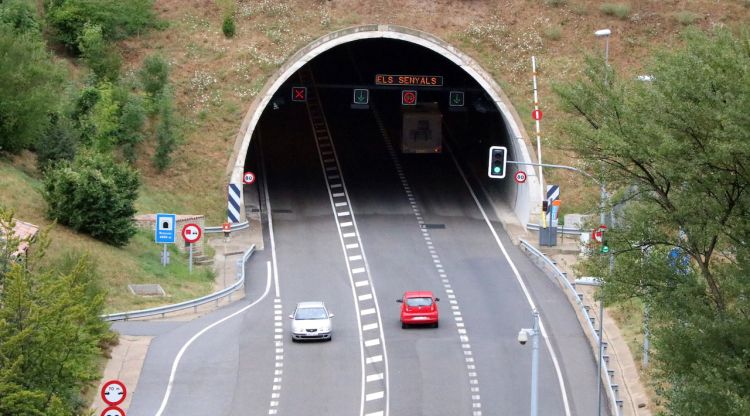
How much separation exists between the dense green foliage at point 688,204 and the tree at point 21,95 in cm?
2537

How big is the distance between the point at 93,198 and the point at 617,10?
32.1m

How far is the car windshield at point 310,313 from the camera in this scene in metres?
43.6

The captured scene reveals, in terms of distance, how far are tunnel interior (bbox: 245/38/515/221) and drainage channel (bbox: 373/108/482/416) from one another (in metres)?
0.82

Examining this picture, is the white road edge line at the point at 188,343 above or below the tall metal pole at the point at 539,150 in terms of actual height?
below

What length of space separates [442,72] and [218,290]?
29921mm

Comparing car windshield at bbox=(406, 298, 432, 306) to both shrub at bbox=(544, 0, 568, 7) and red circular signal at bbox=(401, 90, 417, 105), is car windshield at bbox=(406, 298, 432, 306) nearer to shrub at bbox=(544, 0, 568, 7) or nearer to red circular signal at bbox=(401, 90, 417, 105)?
red circular signal at bbox=(401, 90, 417, 105)

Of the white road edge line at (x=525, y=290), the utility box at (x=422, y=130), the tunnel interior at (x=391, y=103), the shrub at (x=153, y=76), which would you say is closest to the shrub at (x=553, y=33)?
the tunnel interior at (x=391, y=103)

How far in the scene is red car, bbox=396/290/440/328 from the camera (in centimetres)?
4469

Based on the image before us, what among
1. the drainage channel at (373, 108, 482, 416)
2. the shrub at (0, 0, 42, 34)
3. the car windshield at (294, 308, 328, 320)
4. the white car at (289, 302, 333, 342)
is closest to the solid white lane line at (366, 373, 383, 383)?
the drainage channel at (373, 108, 482, 416)

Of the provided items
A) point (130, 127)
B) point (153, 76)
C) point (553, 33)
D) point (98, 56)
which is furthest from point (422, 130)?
point (98, 56)

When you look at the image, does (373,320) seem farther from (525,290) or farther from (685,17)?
(685,17)

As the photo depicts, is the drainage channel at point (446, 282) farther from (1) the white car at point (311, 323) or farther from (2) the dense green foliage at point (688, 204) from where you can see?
(2) the dense green foliage at point (688, 204)

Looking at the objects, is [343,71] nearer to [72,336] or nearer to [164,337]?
[164,337]

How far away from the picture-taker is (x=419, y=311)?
4469cm
